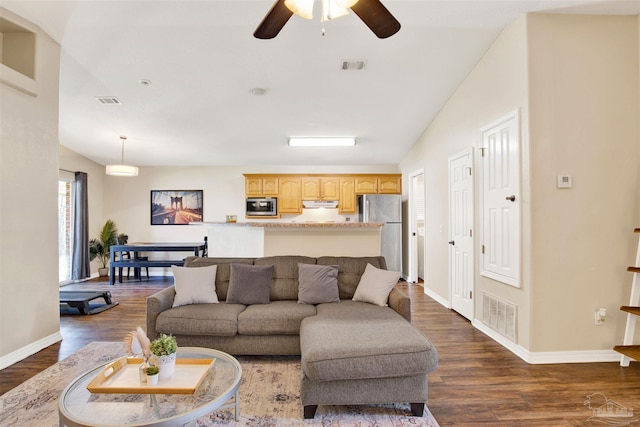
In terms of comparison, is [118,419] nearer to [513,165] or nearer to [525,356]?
[525,356]

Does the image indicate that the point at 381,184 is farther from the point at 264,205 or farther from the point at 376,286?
the point at 376,286

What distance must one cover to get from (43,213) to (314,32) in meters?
3.22

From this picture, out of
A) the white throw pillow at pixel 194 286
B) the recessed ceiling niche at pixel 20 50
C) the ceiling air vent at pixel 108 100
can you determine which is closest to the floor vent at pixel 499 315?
the white throw pillow at pixel 194 286

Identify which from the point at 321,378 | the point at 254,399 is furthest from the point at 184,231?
the point at 321,378

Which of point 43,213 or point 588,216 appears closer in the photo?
point 588,216

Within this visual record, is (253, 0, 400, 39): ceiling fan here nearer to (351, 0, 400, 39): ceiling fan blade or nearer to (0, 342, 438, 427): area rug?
(351, 0, 400, 39): ceiling fan blade

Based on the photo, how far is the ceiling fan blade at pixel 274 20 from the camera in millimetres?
1737

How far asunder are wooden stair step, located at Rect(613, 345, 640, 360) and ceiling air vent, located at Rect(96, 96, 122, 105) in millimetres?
6049

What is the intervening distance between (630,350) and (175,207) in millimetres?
7423

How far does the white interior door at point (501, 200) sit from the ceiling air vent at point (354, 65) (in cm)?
152

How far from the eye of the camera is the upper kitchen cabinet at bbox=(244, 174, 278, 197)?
674 centimetres

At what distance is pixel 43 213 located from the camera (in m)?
3.09

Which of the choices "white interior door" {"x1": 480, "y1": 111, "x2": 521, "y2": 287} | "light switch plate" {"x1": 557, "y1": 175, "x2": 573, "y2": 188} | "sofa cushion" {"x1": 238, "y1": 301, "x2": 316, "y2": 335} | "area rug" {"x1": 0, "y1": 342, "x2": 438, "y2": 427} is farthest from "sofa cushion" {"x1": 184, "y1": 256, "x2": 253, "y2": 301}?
"light switch plate" {"x1": 557, "y1": 175, "x2": 573, "y2": 188}

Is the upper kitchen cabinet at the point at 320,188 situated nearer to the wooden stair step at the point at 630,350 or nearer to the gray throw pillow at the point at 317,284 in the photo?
the gray throw pillow at the point at 317,284
